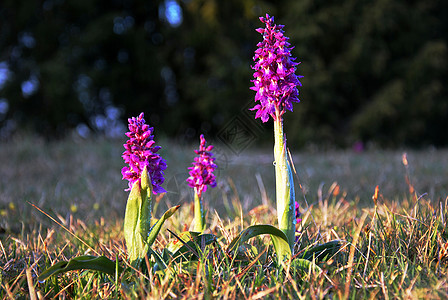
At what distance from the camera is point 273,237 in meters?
1.50

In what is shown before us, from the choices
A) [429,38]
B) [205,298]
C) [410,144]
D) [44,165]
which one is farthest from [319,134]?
[205,298]

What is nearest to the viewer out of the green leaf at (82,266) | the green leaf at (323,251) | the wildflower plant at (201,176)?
the green leaf at (82,266)

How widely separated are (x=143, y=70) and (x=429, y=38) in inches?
295

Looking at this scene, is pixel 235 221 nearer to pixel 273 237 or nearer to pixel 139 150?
pixel 273 237

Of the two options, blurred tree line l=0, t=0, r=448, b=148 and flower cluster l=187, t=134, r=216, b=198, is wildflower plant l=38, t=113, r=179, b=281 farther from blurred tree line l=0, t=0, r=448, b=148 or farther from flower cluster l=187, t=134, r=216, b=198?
blurred tree line l=0, t=0, r=448, b=148

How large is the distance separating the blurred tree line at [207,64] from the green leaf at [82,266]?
24.7 ft

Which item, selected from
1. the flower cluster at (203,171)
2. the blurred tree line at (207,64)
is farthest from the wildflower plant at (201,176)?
the blurred tree line at (207,64)

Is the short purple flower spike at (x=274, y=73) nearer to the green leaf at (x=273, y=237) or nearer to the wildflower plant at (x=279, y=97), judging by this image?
the wildflower plant at (x=279, y=97)

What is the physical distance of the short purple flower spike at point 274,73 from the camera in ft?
4.65

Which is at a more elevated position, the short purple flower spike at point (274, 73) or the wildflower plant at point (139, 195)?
the short purple flower spike at point (274, 73)

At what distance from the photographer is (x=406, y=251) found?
1.62 metres

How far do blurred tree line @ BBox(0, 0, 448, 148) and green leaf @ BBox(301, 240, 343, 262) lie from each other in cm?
753

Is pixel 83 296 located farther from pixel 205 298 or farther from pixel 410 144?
pixel 410 144

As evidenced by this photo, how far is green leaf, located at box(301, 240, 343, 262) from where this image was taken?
153 centimetres
